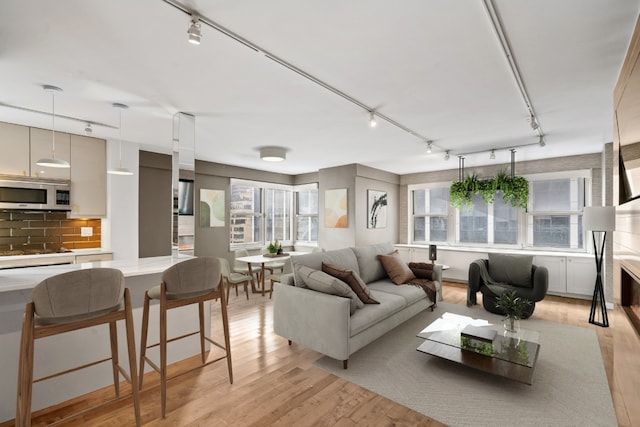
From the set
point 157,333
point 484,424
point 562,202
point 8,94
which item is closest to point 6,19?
point 8,94

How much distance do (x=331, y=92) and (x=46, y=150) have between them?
153 inches

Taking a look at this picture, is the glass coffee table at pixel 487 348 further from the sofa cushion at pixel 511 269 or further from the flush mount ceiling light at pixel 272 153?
the flush mount ceiling light at pixel 272 153

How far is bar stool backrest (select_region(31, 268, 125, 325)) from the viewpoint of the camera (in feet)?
5.75

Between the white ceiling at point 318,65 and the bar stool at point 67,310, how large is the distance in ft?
5.10

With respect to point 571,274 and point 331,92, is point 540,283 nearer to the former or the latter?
point 571,274

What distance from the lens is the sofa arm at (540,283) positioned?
4.09m

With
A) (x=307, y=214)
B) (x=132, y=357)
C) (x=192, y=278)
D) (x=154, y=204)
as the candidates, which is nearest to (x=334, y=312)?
(x=192, y=278)

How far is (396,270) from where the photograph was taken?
14.6 feet

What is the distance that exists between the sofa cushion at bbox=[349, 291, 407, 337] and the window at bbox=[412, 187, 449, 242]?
4.11 metres

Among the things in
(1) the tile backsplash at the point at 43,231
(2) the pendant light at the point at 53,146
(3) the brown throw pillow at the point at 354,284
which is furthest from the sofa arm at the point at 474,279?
(1) the tile backsplash at the point at 43,231

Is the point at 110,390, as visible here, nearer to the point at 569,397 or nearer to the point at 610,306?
the point at 569,397

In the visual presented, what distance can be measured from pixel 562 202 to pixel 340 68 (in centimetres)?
567

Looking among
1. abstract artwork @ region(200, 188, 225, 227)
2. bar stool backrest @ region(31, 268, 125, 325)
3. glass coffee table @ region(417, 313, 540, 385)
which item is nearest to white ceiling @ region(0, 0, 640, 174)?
bar stool backrest @ region(31, 268, 125, 325)

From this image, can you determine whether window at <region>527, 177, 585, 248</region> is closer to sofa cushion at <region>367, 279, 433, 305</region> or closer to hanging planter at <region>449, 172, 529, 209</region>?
hanging planter at <region>449, 172, 529, 209</region>
